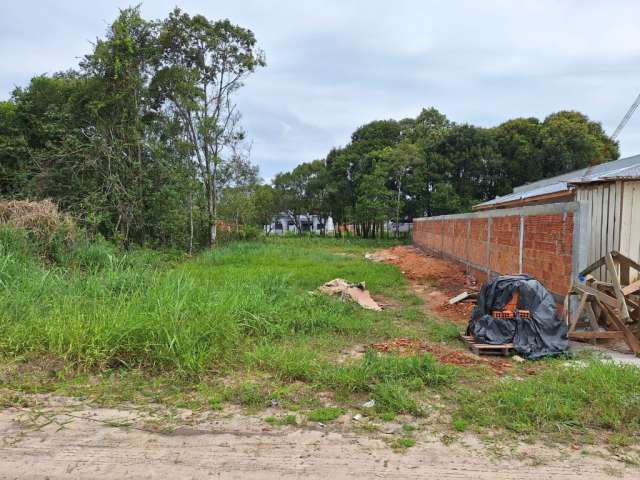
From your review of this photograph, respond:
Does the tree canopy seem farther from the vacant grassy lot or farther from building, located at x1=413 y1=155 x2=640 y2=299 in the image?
building, located at x1=413 y1=155 x2=640 y2=299

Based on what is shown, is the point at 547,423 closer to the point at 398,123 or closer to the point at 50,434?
the point at 50,434

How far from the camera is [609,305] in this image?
5.05m

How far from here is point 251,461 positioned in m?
2.63

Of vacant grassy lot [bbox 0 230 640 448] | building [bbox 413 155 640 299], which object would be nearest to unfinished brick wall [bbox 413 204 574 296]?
building [bbox 413 155 640 299]

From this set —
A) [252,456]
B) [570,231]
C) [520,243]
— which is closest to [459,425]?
[252,456]

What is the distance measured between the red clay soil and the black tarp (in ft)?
4.93

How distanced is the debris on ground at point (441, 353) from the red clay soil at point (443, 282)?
1.88m

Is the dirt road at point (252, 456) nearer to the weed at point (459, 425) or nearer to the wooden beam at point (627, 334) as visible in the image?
the weed at point (459, 425)

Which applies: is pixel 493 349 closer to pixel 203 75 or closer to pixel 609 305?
pixel 609 305

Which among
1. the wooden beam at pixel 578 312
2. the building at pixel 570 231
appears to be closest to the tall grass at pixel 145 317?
the wooden beam at pixel 578 312

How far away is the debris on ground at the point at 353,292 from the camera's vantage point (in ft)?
24.5

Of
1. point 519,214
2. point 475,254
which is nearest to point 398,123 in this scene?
point 475,254

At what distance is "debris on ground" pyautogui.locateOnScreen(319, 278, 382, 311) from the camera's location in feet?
24.5

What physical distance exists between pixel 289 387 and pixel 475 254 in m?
8.68
